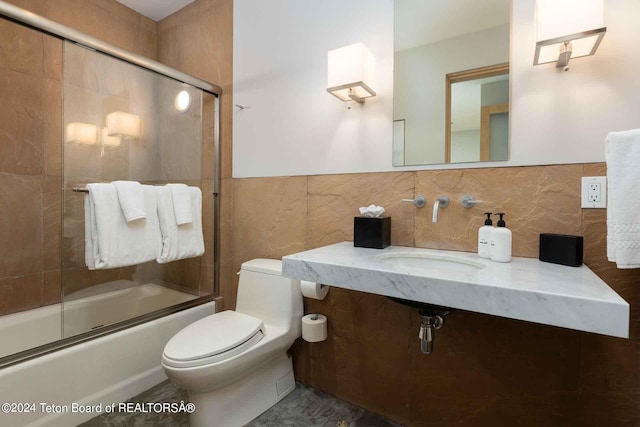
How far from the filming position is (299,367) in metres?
1.73

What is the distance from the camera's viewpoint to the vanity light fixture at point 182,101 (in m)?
1.94

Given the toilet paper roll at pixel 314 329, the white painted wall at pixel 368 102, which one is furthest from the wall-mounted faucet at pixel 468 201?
the toilet paper roll at pixel 314 329

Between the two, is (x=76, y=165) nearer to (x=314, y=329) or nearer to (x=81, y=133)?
(x=81, y=133)

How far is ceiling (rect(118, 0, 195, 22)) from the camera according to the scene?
2.22m

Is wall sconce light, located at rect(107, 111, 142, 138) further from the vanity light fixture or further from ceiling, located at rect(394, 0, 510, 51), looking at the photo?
ceiling, located at rect(394, 0, 510, 51)

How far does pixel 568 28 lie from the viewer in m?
0.97

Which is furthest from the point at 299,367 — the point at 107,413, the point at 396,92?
the point at 396,92

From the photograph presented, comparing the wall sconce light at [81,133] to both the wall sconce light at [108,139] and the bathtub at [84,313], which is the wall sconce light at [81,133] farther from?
the bathtub at [84,313]

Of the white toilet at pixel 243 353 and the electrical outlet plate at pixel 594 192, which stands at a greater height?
the electrical outlet plate at pixel 594 192

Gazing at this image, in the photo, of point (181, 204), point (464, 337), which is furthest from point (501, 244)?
point (181, 204)

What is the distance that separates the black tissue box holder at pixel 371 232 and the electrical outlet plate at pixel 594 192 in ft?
2.35

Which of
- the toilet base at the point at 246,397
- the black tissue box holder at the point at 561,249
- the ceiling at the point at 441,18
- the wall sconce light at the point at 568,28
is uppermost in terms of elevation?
the ceiling at the point at 441,18

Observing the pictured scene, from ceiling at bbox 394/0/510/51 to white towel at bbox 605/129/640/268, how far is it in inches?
27.3

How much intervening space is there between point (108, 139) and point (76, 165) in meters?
0.23
